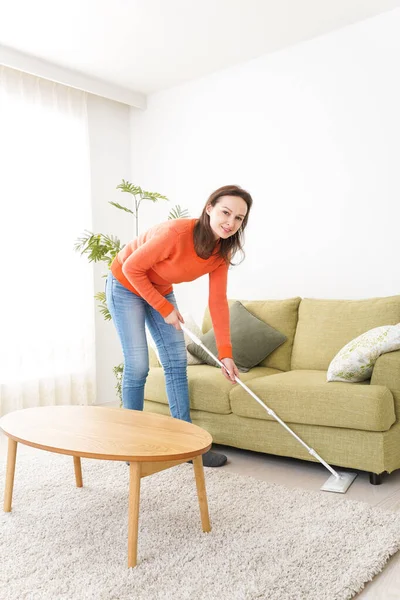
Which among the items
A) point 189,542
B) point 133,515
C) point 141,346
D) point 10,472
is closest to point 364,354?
point 141,346

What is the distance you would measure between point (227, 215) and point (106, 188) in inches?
103

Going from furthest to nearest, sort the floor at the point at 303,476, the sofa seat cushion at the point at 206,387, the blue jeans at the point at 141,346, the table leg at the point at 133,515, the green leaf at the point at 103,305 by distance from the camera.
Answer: the green leaf at the point at 103,305, the sofa seat cushion at the point at 206,387, the blue jeans at the point at 141,346, the floor at the point at 303,476, the table leg at the point at 133,515

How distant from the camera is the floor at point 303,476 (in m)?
2.36

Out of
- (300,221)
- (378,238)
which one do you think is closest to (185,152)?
(300,221)

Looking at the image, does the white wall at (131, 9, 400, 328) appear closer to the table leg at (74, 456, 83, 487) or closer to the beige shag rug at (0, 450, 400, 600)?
the beige shag rug at (0, 450, 400, 600)

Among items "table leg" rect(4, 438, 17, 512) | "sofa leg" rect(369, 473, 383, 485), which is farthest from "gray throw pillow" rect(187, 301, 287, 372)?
"table leg" rect(4, 438, 17, 512)

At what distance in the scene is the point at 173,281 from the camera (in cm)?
276

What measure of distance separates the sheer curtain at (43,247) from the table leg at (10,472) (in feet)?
5.95

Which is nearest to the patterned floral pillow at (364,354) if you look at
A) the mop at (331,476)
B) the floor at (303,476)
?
the mop at (331,476)

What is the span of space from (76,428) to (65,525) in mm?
355

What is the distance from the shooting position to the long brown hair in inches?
96.1

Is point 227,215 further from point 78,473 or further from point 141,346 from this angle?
point 78,473

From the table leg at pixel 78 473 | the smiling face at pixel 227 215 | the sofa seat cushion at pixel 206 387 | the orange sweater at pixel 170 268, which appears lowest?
the table leg at pixel 78 473

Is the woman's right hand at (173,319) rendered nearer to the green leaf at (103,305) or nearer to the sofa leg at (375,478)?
the sofa leg at (375,478)
